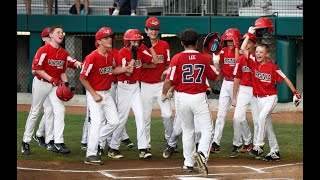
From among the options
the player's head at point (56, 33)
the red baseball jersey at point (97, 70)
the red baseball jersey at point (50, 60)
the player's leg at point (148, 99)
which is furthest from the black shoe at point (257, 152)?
the player's head at point (56, 33)

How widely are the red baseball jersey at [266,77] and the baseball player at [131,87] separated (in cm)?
159

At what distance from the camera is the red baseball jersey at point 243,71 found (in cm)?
1180

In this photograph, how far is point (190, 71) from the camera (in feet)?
33.9

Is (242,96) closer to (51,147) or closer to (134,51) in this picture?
(134,51)

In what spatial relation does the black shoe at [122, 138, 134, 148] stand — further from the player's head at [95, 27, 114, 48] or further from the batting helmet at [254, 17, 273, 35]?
the batting helmet at [254, 17, 273, 35]

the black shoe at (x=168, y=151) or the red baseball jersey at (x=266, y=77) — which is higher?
the red baseball jersey at (x=266, y=77)

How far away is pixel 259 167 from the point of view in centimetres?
1089

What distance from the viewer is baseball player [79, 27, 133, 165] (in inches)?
442

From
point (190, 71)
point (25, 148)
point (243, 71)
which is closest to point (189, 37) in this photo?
point (190, 71)

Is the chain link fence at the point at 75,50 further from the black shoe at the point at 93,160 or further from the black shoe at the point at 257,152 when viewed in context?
the black shoe at the point at 93,160

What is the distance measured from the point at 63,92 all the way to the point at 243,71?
2652 mm
